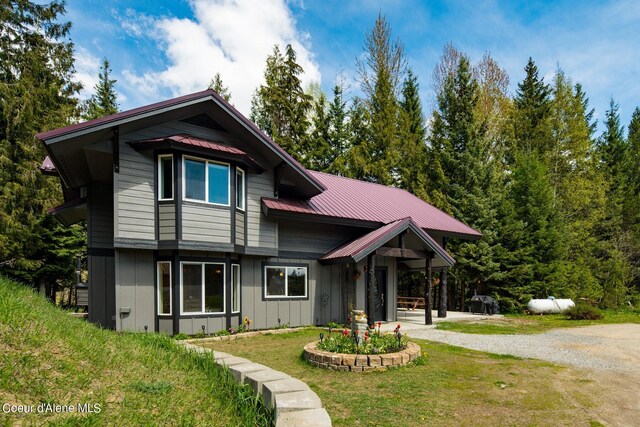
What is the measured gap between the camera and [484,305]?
1794 centimetres

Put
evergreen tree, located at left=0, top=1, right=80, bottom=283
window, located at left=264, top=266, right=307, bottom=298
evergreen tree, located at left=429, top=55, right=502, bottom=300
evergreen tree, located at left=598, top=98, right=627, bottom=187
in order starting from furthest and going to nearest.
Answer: evergreen tree, located at left=598, top=98, right=627, bottom=187
evergreen tree, located at left=429, top=55, right=502, bottom=300
evergreen tree, located at left=0, top=1, right=80, bottom=283
window, located at left=264, top=266, right=307, bottom=298

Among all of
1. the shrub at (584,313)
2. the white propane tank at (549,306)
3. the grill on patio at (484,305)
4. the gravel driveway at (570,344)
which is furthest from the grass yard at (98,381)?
A: the white propane tank at (549,306)

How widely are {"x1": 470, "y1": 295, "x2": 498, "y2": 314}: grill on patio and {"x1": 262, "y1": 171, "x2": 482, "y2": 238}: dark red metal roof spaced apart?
334 cm

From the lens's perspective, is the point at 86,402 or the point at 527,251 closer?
the point at 86,402

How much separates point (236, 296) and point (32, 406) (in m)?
8.60

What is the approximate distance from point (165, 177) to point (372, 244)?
20.7 ft

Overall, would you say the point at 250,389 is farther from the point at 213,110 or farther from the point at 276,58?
the point at 276,58

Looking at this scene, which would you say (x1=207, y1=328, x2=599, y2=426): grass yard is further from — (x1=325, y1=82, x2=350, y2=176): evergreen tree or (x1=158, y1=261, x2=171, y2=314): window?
(x1=325, y1=82, x2=350, y2=176): evergreen tree

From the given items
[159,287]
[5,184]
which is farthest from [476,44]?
[5,184]

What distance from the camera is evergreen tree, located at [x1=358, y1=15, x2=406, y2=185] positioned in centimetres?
2580

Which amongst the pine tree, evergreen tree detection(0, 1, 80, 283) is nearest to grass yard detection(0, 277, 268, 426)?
evergreen tree detection(0, 1, 80, 283)

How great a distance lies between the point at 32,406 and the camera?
3074mm

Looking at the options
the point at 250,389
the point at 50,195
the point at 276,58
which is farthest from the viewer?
the point at 276,58

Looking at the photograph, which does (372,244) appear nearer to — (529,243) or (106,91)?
(529,243)
